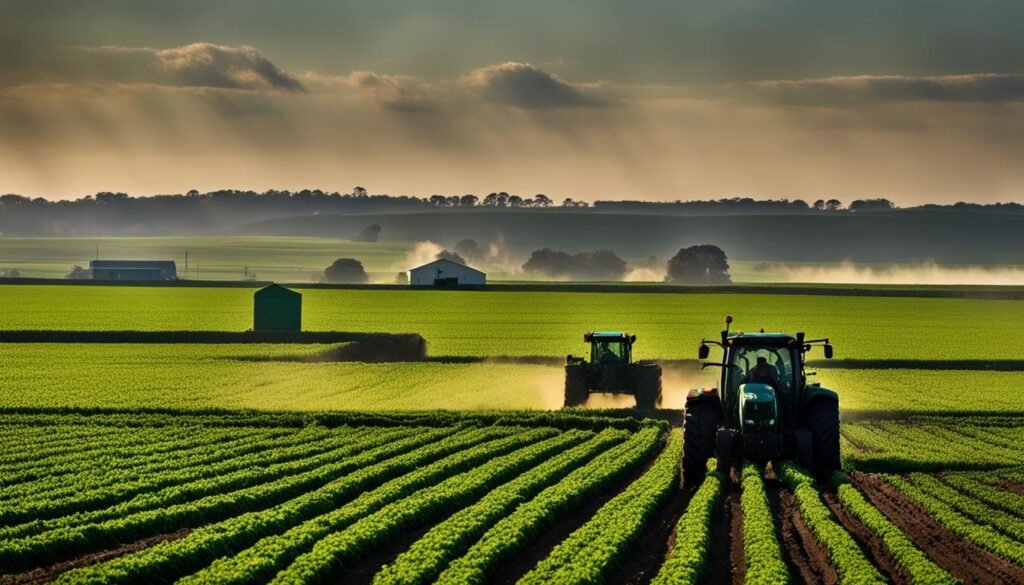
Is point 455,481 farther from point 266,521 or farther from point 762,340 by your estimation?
point 762,340

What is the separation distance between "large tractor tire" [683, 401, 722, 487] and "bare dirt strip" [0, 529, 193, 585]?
339 inches

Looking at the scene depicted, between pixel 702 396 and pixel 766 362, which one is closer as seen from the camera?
pixel 766 362

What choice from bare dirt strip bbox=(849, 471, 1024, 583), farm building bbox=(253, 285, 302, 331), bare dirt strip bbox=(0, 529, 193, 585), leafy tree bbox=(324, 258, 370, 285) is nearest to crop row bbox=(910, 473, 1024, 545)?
bare dirt strip bbox=(849, 471, 1024, 583)

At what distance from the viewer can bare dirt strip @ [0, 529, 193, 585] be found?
1598 cm

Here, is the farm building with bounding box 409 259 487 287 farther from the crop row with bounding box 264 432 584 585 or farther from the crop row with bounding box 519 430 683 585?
the crop row with bounding box 519 430 683 585

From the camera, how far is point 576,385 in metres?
38.8

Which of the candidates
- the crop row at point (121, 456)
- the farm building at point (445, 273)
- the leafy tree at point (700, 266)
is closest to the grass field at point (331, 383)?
the crop row at point (121, 456)

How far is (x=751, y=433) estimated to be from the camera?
23672 millimetres

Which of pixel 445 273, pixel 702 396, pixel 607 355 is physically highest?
pixel 445 273

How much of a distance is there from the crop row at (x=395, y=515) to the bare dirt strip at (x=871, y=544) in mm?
5300

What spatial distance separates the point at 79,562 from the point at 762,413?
11278 millimetres

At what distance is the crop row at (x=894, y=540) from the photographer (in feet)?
52.8

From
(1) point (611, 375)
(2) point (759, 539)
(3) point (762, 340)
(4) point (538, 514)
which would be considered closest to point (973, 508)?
(3) point (762, 340)

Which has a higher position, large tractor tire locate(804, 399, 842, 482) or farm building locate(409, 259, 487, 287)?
farm building locate(409, 259, 487, 287)
